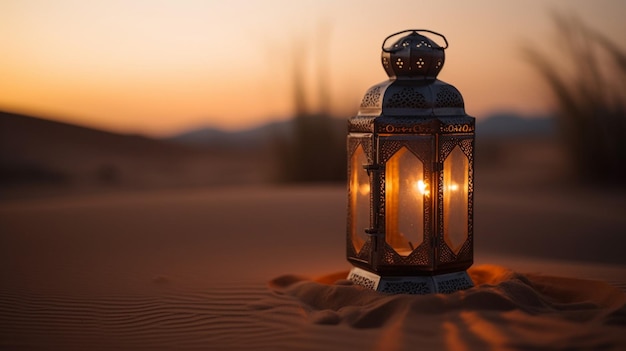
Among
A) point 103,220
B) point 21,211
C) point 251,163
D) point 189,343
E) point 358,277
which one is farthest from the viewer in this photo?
point 251,163

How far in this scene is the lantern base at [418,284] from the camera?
509 centimetres

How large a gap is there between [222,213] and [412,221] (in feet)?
15.4

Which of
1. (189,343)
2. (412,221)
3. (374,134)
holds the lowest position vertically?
(189,343)

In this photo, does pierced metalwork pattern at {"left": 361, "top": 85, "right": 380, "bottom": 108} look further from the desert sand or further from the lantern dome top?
the desert sand

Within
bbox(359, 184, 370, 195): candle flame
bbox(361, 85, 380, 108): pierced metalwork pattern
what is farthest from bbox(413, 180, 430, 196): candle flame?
bbox(361, 85, 380, 108): pierced metalwork pattern

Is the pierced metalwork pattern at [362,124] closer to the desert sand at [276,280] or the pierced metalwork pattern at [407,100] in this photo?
the pierced metalwork pattern at [407,100]

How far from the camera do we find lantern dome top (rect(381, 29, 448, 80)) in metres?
5.09

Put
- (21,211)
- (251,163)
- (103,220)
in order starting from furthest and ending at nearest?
(251,163) < (21,211) < (103,220)

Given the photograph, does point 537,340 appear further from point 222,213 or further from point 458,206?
point 222,213

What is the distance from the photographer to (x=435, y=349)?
4.11 metres

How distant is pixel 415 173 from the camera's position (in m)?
5.14

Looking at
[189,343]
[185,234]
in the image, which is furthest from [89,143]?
[189,343]

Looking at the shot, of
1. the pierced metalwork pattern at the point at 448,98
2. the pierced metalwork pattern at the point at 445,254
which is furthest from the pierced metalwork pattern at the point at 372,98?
the pierced metalwork pattern at the point at 445,254

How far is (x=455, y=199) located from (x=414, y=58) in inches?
38.9
